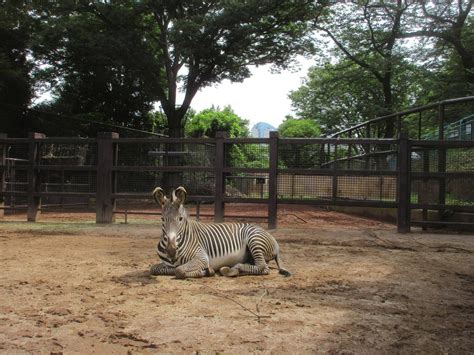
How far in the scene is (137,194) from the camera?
451 inches

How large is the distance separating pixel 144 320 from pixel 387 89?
77.6 feet

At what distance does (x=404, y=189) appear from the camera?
406 inches

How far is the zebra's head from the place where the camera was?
5117 millimetres

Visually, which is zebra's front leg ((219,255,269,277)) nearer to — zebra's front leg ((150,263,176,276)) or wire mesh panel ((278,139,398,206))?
zebra's front leg ((150,263,176,276))

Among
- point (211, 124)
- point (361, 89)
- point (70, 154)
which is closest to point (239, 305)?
point (70, 154)

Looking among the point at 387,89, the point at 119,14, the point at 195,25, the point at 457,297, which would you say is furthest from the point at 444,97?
the point at 457,297

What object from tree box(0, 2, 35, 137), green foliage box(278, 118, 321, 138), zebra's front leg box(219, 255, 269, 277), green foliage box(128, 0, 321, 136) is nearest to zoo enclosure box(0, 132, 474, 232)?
zebra's front leg box(219, 255, 269, 277)

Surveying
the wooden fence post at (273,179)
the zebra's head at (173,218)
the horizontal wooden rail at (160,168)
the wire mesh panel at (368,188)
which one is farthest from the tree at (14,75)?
the zebra's head at (173,218)

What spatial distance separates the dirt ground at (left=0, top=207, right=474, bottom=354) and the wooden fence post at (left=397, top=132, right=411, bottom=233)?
2.46 m

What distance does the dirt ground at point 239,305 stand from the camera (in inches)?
133

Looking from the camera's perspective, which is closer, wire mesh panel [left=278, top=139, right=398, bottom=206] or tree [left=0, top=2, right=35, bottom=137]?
wire mesh panel [left=278, top=139, right=398, bottom=206]

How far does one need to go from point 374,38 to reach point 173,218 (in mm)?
22515

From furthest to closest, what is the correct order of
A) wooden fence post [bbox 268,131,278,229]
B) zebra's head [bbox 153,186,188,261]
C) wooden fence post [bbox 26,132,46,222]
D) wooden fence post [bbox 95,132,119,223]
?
wooden fence post [bbox 26,132,46,222]
wooden fence post [bbox 95,132,119,223]
wooden fence post [bbox 268,131,278,229]
zebra's head [bbox 153,186,188,261]

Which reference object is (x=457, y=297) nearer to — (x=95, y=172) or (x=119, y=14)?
(x=95, y=172)
